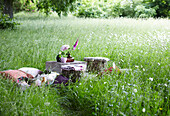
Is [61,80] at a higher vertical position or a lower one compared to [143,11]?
lower

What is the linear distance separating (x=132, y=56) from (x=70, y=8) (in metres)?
8.87

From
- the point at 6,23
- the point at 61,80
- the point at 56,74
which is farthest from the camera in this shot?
the point at 6,23

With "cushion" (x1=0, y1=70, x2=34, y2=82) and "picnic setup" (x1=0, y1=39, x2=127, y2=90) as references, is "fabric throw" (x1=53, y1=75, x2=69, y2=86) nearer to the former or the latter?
"picnic setup" (x1=0, y1=39, x2=127, y2=90)

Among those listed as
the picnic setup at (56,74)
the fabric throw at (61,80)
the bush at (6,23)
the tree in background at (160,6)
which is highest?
the tree in background at (160,6)

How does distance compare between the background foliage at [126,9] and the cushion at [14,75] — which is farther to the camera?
the background foliage at [126,9]

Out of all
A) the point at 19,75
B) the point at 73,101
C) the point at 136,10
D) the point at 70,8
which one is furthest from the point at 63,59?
the point at 136,10

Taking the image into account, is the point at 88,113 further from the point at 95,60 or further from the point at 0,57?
the point at 0,57

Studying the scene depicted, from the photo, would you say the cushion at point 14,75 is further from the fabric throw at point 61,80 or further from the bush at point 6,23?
the bush at point 6,23

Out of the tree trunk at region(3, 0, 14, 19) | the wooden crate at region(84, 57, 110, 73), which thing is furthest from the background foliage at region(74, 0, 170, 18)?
the wooden crate at region(84, 57, 110, 73)

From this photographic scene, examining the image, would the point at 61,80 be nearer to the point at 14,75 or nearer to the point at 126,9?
the point at 14,75

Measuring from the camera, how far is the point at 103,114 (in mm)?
3117

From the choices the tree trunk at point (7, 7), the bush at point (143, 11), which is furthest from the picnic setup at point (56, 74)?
the bush at point (143, 11)

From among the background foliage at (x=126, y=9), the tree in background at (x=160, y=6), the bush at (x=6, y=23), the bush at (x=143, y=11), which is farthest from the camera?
the tree in background at (x=160, y=6)

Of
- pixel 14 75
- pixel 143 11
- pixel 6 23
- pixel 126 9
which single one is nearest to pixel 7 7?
pixel 6 23
